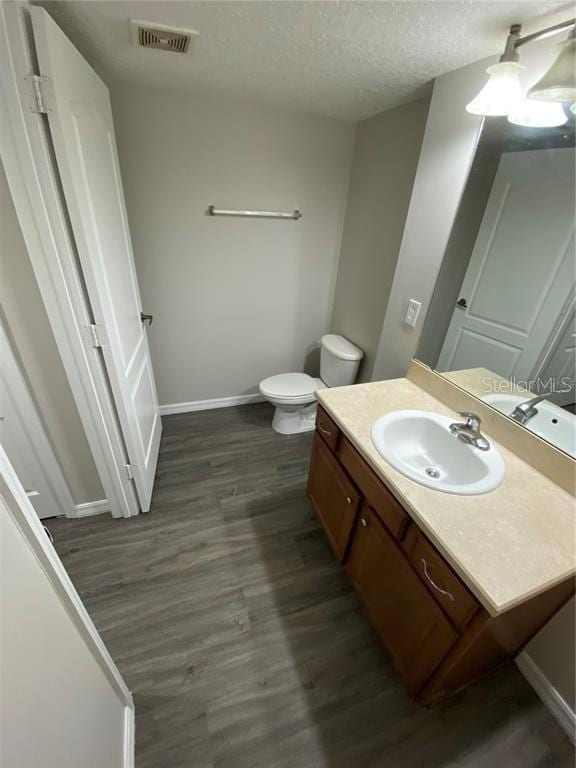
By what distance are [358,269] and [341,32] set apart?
1320mm

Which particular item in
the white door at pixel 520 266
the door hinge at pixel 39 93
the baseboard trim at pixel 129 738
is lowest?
the baseboard trim at pixel 129 738

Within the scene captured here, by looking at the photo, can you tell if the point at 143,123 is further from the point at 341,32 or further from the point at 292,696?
the point at 292,696

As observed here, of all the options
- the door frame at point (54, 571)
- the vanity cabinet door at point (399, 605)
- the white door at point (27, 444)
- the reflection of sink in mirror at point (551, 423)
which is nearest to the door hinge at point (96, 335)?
the white door at point (27, 444)

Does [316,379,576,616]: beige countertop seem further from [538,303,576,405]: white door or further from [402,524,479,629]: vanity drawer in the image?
[538,303,576,405]: white door

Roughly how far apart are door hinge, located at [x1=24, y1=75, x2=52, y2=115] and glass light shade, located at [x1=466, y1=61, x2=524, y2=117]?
130cm

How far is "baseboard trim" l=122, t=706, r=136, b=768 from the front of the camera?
1.00m

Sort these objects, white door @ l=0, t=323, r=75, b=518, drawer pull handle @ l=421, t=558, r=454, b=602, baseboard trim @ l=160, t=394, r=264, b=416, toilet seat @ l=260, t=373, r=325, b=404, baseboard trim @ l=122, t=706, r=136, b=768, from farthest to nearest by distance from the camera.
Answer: baseboard trim @ l=160, t=394, r=264, b=416 → toilet seat @ l=260, t=373, r=325, b=404 → white door @ l=0, t=323, r=75, b=518 → baseboard trim @ l=122, t=706, r=136, b=768 → drawer pull handle @ l=421, t=558, r=454, b=602

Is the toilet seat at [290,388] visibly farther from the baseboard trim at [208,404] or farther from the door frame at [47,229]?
the door frame at [47,229]

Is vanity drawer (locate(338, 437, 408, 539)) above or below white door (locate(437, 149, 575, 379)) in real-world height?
below

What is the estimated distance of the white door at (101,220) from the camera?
0.99 m

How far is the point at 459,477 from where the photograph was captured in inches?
48.8

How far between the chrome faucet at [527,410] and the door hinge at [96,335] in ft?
5.37

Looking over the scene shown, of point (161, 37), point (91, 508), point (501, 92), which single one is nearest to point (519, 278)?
point (501, 92)

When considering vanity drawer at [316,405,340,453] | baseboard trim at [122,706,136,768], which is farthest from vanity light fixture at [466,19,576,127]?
baseboard trim at [122,706,136,768]
